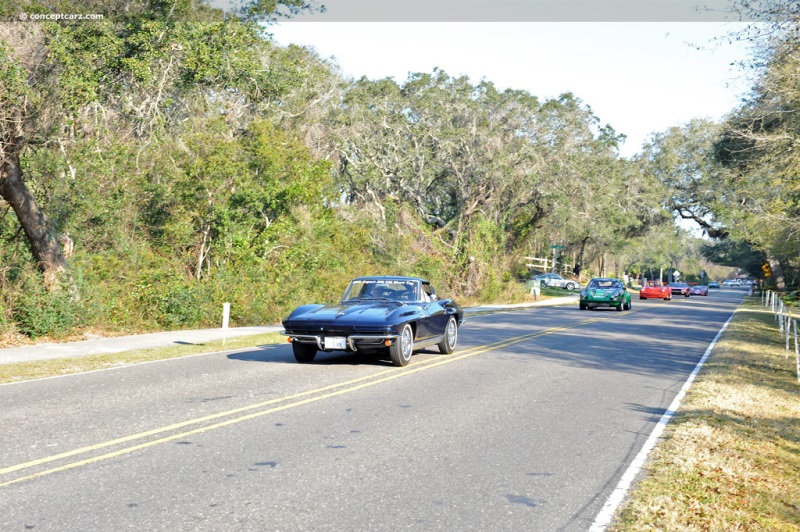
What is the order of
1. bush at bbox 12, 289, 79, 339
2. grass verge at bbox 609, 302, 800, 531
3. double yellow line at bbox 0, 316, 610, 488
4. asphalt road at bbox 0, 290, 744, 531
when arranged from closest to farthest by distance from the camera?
asphalt road at bbox 0, 290, 744, 531 < grass verge at bbox 609, 302, 800, 531 < double yellow line at bbox 0, 316, 610, 488 < bush at bbox 12, 289, 79, 339

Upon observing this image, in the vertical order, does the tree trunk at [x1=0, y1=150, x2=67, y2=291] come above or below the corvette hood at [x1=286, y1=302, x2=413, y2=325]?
above

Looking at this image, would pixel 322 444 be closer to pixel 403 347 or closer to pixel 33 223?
pixel 403 347

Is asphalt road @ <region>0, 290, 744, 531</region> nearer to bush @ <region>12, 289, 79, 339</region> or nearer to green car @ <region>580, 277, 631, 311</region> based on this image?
bush @ <region>12, 289, 79, 339</region>

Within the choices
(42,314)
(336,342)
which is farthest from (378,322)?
(42,314)

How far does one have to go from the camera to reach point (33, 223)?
18.4 m

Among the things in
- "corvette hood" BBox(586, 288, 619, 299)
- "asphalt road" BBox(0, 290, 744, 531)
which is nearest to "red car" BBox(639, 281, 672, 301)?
"corvette hood" BBox(586, 288, 619, 299)

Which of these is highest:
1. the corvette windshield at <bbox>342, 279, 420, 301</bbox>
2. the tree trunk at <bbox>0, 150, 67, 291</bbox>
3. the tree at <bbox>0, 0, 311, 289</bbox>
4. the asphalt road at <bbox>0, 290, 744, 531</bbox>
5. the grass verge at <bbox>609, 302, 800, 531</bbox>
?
the tree at <bbox>0, 0, 311, 289</bbox>

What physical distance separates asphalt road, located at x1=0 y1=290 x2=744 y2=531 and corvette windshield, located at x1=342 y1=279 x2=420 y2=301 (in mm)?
1287

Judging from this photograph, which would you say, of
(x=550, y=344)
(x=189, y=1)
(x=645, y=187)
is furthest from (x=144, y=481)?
(x=645, y=187)

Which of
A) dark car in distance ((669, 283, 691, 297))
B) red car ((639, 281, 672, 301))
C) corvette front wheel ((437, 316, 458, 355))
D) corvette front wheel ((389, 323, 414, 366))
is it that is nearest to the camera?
corvette front wheel ((389, 323, 414, 366))

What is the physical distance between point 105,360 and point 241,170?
13274mm

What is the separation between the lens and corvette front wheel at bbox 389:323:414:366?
1303 cm

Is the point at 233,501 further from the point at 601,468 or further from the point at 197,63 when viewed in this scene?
the point at 197,63

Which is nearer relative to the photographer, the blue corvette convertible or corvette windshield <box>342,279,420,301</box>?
Result: the blue corvette convertible
